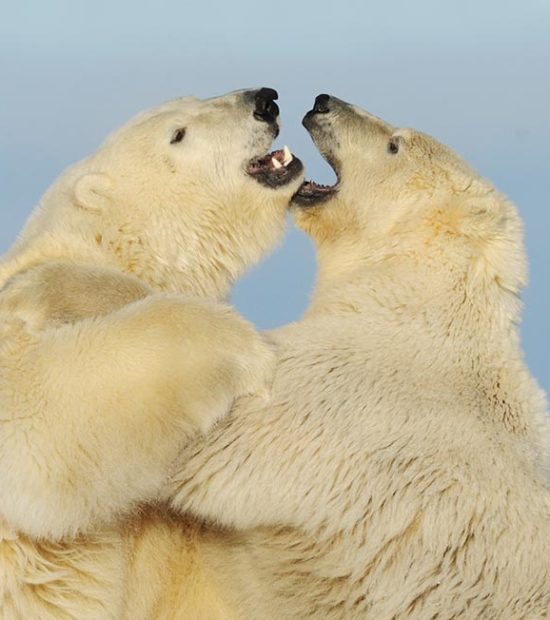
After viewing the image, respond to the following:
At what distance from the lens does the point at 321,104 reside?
586 cm

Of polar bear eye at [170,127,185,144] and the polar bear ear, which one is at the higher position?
polar bear eye at [170,127,185,144]

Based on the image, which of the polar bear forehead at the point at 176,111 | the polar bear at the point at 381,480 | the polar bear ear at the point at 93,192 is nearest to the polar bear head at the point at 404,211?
the polar bear at the point at 381,480

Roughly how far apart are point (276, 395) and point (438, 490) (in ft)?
2.25

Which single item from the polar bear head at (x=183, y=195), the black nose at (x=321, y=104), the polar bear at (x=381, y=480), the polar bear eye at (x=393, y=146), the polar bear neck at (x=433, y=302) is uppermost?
the black nose at (x=321, y=104)

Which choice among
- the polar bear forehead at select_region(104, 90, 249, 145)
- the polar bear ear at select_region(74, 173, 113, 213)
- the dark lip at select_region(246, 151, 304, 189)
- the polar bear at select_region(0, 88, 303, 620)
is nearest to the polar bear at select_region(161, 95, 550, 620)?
the polar bear at select_region(0, 88, 303, 620)

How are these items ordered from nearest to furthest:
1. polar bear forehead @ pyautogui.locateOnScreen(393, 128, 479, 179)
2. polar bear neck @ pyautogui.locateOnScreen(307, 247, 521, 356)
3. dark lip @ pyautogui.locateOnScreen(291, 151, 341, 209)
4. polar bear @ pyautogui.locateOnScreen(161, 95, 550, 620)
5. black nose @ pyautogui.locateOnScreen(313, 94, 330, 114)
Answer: polar bear @ pyautogui.locateOnScreen(161, 95, 550, 620) → polar bear neck @ pyautogui.locateOnScreen(307, 247, 521, 356) → polar bear forehead @ pyautogui.locateOnScreen(393, 128, 479, 179) → dark lip @ pyautogui.locateOnScreen(291, 151, 341, 209) → black nose @ pyautogui.locateOnScreen(313, 94, 330, 114)

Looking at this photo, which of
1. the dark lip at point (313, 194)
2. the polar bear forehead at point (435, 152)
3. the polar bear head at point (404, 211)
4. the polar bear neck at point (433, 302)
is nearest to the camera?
the polar bear neck at point (433, 302)

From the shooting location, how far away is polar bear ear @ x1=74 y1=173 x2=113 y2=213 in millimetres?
5047

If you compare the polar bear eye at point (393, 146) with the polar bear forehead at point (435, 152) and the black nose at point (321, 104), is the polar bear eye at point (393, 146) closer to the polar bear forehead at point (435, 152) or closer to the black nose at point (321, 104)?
the polar bear forehead at point (435, 152)

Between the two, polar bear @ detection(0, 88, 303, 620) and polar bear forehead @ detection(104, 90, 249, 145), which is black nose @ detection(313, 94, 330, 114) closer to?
polar bear forehead @ detection(104, 90, 249, 145)

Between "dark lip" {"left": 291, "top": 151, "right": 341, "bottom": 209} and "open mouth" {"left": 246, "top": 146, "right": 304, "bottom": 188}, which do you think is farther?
"dark lip" {"left": 291, "top": 151, "right": 341, "bottom": 209}

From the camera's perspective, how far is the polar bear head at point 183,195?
5.00 m

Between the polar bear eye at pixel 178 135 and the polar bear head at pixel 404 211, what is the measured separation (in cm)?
68

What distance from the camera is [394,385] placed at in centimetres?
448
